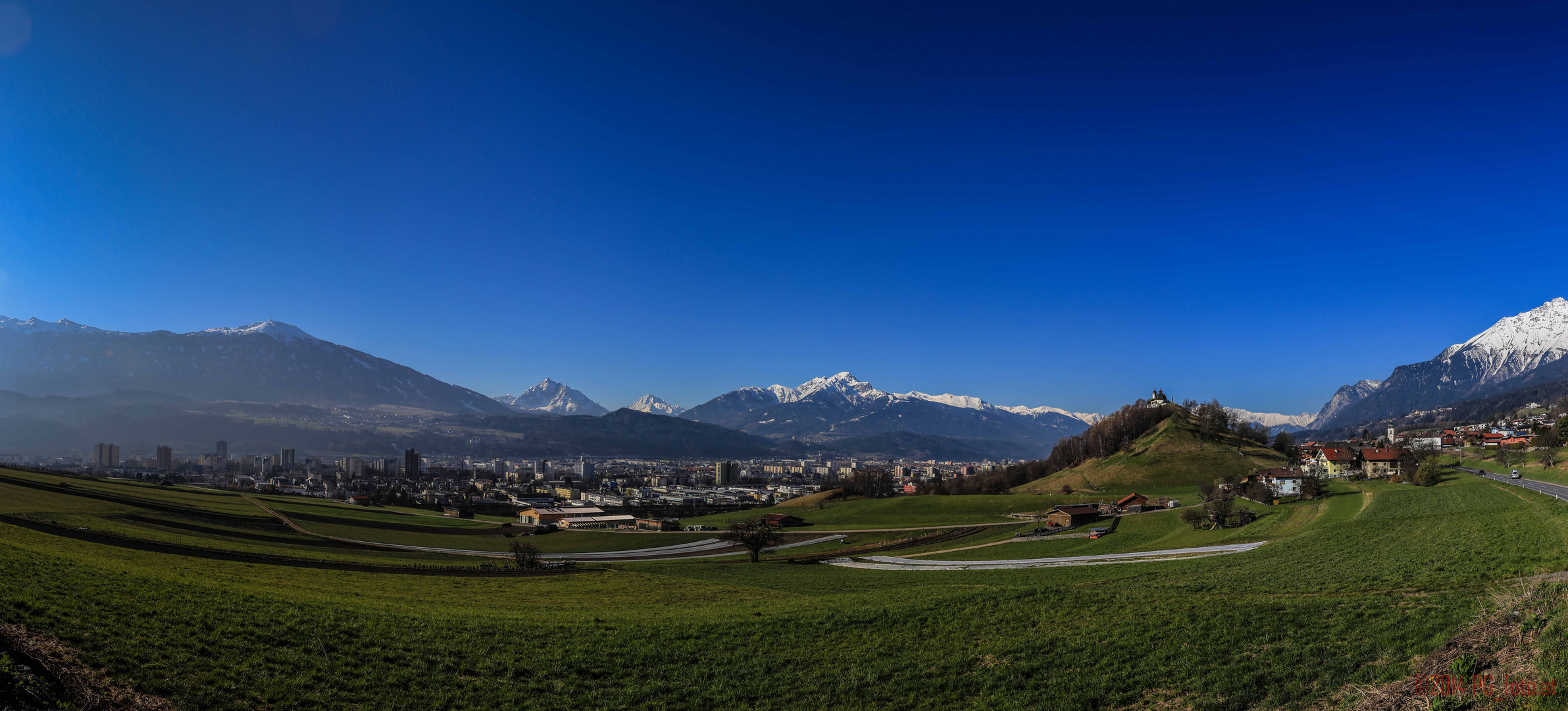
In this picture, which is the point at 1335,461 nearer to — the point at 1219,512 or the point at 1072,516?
the point at 1072,516

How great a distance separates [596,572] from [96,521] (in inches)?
1733

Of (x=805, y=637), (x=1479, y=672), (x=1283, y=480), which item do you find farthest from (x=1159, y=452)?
(x=1479, y=672)

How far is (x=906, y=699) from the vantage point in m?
13.0

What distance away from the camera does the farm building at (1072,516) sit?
72188 millimetres

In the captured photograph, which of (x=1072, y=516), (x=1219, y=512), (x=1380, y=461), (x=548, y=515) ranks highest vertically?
(x=1380, y=461)

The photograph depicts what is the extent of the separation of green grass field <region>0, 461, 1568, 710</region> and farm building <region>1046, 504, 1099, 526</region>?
45691 millimetres

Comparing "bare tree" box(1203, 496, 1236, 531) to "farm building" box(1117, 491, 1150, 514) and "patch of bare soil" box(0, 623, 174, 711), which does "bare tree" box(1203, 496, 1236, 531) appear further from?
"patch of bare soil" box(0, 623, 174, 711)

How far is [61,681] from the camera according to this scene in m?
10.4

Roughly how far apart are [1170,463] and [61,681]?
443ft

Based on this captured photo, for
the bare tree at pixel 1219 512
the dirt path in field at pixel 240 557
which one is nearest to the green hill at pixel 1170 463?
the bare tree at pixel 1219 512

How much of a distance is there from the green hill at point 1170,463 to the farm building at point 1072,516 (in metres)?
40.1

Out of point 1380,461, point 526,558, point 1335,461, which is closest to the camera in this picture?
point 526,558

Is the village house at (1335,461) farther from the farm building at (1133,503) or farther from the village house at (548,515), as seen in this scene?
the village house at (548,515)

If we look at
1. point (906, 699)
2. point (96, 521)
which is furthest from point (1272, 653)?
point (96, 521)
